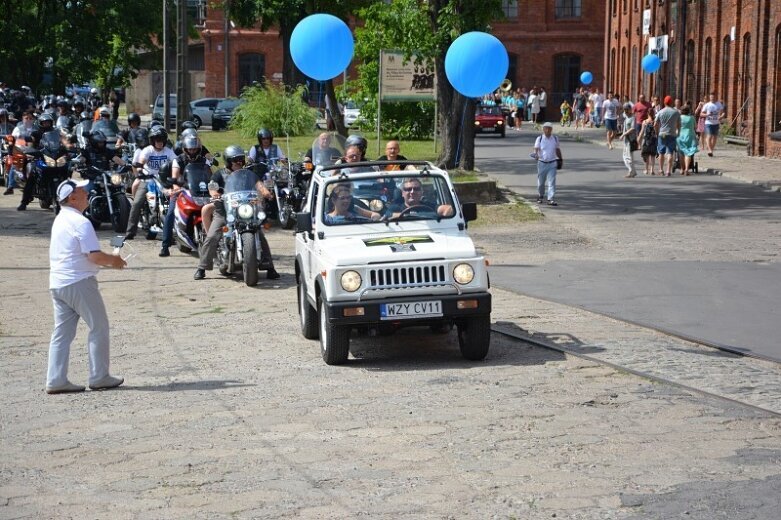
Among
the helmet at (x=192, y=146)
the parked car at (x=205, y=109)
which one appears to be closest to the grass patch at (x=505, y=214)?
the helmet at (x=192, y=146)

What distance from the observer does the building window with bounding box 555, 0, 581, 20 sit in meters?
74.4

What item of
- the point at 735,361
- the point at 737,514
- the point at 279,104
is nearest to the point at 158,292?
the point at 735,361

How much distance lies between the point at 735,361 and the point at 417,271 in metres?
2.77

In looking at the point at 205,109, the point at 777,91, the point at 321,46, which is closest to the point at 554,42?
the point at 205,109

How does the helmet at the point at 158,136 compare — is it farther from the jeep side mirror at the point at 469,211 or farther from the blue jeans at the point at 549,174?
the jeep side mirror at the point at 469,211

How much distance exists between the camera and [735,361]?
10867mm

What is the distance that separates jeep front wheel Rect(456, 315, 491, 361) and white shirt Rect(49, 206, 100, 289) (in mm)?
2974

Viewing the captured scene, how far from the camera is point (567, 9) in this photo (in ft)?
244

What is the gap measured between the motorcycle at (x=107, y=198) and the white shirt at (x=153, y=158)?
87 cm

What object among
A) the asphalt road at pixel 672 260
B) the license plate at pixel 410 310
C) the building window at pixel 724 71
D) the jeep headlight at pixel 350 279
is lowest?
the asphalt road at pixel 672 260

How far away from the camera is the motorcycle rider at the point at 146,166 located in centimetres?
1992

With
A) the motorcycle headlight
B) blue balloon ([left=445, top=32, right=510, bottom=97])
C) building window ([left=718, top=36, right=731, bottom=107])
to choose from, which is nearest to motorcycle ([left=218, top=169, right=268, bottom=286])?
the motorcycle headlight

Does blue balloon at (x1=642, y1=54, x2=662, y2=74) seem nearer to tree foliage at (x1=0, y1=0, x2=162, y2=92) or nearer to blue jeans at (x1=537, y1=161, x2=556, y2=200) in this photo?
tree foliage at (x1=0, y1=0, x2=162, y2=92)

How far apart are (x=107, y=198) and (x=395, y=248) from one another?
11.5m
